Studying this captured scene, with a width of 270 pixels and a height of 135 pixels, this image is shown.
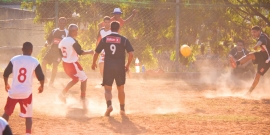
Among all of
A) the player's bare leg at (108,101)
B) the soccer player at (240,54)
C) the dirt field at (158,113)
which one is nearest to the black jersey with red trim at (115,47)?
the player's bare leg at (108,101)

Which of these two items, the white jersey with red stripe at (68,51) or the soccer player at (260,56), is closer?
the white jersey with red stripe at (68,51)

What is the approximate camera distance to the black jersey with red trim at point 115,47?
33.7 ft

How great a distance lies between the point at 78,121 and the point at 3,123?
5642 millimetres

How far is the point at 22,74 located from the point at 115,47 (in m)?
2.63

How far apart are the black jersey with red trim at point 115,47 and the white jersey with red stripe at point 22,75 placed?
246 cm

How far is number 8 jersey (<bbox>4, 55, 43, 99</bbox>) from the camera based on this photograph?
315 inches

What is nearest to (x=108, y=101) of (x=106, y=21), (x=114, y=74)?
(x=114, y=74)

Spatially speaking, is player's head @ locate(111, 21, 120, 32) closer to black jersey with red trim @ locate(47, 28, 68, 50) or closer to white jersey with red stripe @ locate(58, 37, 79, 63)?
white jersey with red stripe @ locate(58, 37, 79, 63)

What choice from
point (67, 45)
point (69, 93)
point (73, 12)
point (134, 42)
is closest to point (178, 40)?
point (134, 42)

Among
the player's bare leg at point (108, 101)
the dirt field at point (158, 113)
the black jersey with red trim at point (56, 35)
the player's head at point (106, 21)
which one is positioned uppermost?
the player's head at point (106, 21)

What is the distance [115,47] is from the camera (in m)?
10.3

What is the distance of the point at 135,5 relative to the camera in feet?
61.3

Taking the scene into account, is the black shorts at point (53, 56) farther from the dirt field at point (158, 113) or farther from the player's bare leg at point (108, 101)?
the player's bare leg at point (108, 101)

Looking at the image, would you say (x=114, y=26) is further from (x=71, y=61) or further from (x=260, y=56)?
(x=260, y=56)
